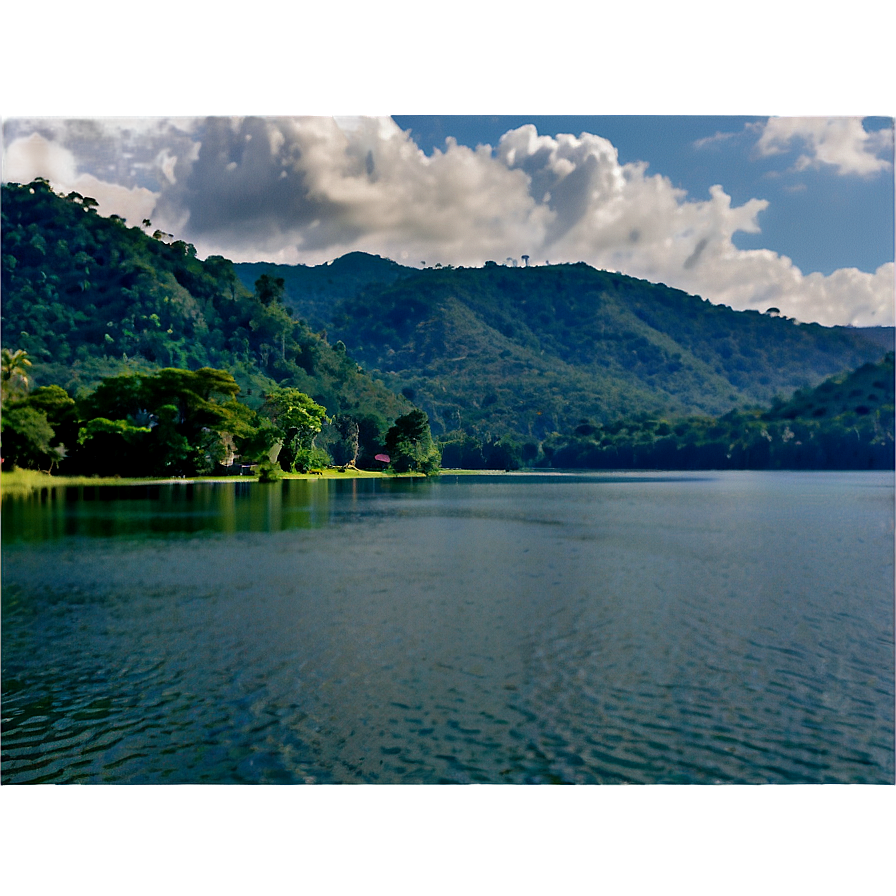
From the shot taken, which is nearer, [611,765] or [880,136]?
[611,765]

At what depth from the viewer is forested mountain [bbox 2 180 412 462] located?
54.5 feet

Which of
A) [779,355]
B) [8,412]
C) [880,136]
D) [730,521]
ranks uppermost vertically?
[880,136]

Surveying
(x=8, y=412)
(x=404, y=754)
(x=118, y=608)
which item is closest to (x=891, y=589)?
(x=404, y=754)

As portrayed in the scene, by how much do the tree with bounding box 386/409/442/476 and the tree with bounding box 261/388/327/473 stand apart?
1.87m

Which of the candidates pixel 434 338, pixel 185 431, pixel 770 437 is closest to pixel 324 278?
pixel 434 338

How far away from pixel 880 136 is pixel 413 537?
27.9 feet

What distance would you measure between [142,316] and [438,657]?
59.0ft

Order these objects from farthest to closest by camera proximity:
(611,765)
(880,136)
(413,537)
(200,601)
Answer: (413,537) < (200,601) < (880,136) < (611,765)

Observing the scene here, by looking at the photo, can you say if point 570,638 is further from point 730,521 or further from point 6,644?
point 730,521

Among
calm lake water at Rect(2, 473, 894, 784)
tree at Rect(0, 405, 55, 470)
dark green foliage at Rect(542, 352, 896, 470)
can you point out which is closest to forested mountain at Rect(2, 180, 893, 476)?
dark green foliage at Rect(542, 352, 896, 470)

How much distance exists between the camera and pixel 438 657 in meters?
5.72

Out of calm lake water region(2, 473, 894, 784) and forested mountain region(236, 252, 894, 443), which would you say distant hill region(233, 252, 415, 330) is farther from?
calm lake water region(2, 473, 894, 784)

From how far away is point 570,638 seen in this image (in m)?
6.46

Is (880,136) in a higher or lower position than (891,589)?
higher
